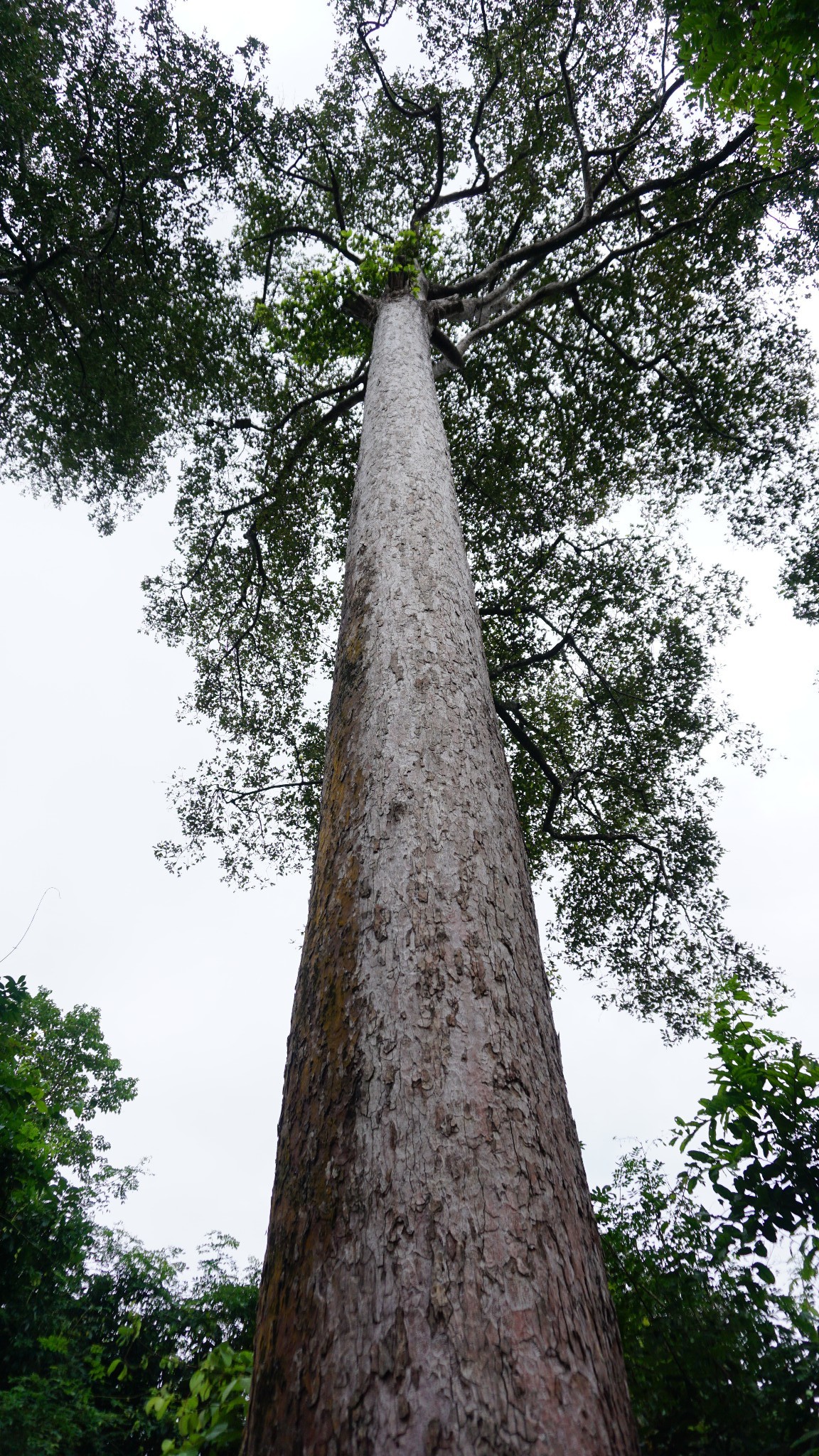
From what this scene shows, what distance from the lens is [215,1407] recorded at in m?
Answer: 1.95

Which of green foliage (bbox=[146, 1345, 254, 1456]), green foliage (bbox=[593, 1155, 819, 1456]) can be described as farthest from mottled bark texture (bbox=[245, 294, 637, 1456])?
green foliage (bbox=[593, 1155, 819, 1456])

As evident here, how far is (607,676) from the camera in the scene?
9.08 m

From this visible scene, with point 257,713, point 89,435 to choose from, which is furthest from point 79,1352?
point 89,435

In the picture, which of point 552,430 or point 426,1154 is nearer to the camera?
point 426,1154

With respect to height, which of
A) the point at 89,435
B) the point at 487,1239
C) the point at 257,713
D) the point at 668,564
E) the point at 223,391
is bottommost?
the point at 487,1239

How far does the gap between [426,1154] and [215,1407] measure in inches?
65.8

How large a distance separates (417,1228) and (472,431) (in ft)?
32.2

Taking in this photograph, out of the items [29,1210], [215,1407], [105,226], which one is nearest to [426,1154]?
[215,1407]

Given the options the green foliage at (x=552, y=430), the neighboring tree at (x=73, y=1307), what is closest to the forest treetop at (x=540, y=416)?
the green foliage at (x=552, y=430)

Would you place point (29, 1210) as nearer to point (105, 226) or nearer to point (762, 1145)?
point (762, 1145)

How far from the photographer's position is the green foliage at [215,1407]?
1839 mm

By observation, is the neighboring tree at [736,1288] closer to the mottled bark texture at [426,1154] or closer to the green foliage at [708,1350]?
the green foliage at [708,1350]

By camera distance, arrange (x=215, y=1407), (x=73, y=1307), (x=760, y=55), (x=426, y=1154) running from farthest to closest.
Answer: (x=73, y=1307)
(x=760, y=55)
(x=215, y=1407)
(x=426, y=1154)

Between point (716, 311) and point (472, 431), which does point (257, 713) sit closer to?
point (472, 431)
